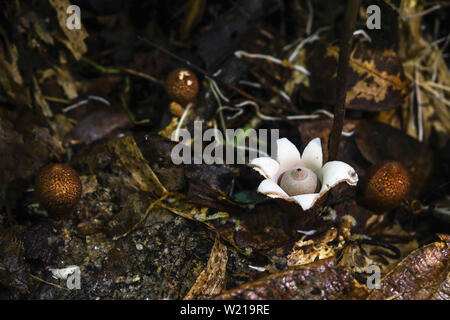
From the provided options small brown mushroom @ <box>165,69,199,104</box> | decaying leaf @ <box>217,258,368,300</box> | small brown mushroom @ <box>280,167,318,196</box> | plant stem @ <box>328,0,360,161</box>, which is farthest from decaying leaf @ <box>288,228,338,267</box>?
small brown mushroom @ <box>165,69,199,104</box>

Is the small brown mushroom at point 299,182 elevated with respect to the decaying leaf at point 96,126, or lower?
lower

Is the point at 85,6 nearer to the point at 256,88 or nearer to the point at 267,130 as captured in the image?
the point at 256,88

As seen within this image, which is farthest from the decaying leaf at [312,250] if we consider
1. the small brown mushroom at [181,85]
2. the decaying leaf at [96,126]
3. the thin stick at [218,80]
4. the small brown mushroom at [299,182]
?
the decaying leaf at [96,126]

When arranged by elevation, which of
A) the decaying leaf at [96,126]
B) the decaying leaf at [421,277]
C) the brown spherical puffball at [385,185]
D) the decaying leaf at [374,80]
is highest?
the decaying leaf at [374,80]

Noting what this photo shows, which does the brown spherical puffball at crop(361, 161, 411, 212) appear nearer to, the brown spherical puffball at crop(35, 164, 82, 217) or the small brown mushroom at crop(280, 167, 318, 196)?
the small brown mushroom at crop(280, 167, 318, 196)

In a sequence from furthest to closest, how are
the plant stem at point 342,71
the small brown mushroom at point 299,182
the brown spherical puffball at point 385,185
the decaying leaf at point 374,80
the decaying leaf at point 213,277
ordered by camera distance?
the decaying leaf at point 374,80, the brown spherical puffball at point 385,185, the small brown mushroom at point 299,182, the decaying leaf at point 213,277, the plant stem at point 342,71

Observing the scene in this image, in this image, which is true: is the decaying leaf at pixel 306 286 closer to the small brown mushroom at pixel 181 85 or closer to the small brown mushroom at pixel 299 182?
the small brown mushroom at pixel 299 182

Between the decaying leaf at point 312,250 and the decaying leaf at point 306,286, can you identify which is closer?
the decaying leaf at point 306,286
